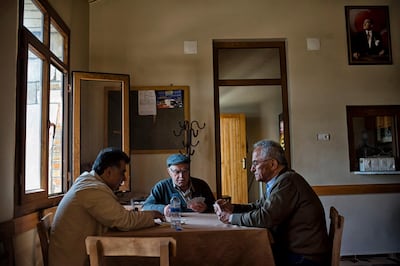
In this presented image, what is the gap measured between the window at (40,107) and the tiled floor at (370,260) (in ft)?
10.8

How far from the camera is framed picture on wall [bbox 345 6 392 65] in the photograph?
15.1 ft

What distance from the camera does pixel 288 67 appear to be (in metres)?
4.58

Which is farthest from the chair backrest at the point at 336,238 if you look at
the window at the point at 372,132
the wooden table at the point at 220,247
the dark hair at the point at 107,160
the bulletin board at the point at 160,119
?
the window at the point at 372,132

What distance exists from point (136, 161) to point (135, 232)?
242cm

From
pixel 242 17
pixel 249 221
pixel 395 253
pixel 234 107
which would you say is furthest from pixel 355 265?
pixel 234 107

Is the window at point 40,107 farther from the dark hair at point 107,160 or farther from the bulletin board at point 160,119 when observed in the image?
the bulletin board at point 160,119

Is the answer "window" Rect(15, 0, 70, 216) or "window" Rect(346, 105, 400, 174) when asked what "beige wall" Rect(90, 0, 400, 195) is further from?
"window" Rect(15, 0, 70, 216)

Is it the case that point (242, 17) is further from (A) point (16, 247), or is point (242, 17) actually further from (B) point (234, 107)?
(A) point (16, 247)

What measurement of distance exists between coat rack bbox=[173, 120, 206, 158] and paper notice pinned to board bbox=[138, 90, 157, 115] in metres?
0.38

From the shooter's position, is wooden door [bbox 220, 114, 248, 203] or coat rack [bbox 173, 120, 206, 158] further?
wooden door [bbox 220, 114, 248, 203]

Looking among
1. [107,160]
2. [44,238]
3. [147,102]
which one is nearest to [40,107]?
[107,160]

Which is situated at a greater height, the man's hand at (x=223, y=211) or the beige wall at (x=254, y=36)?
the beige wall at (x=254, y=36)

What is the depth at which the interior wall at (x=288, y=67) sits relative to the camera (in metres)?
4.40

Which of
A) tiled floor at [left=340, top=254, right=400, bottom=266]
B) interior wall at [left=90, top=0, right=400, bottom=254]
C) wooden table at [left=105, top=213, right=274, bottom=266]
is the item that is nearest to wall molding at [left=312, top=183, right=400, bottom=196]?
interior wall at [left=90, top=0, right=400, bottom=254]
